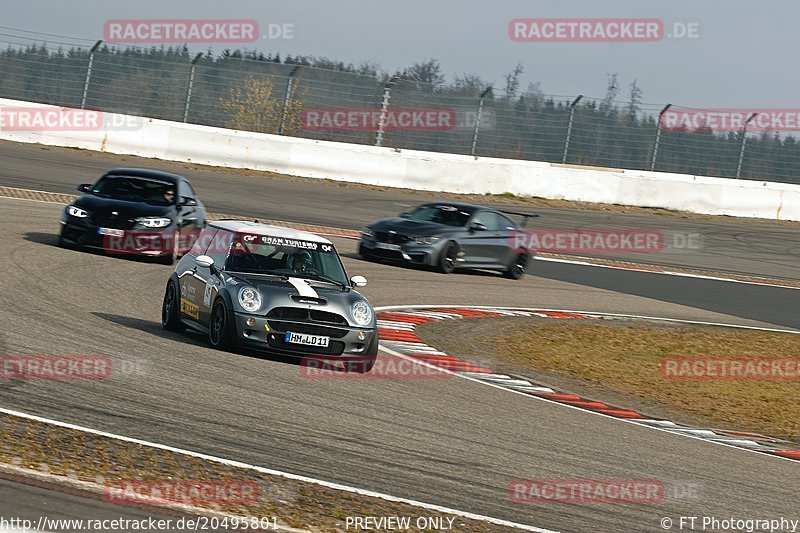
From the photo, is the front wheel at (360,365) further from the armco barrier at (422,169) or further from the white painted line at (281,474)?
the armco barrier at (422,169)

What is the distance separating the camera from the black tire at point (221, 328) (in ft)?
36.4

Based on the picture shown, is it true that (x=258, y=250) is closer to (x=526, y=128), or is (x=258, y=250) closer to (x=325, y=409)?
(x=325, y=409)

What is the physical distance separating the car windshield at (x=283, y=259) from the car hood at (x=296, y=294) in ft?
0.72

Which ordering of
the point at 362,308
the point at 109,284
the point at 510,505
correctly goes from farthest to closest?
the point at 109,284 → the point at 362,308 → the point at 510,505

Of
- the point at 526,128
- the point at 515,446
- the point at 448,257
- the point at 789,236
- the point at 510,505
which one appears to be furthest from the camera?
the point at 526,128

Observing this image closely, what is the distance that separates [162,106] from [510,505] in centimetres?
2539

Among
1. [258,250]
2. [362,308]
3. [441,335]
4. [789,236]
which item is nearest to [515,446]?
[362,308]

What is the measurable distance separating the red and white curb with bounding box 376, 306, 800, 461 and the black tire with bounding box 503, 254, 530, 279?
361 centimetres

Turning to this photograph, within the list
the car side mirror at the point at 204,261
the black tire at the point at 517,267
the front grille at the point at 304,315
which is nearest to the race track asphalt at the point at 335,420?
the front grille at the point at 304,315

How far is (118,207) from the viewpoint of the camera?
17.0 meters

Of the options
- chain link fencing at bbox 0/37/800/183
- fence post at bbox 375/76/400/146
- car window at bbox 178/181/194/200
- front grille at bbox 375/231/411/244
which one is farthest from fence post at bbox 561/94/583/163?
car window at bbox 178/181/194/200

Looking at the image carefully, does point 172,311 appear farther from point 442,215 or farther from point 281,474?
point 442,215

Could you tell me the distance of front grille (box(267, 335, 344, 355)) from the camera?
11055 mm

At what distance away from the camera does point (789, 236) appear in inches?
1208
